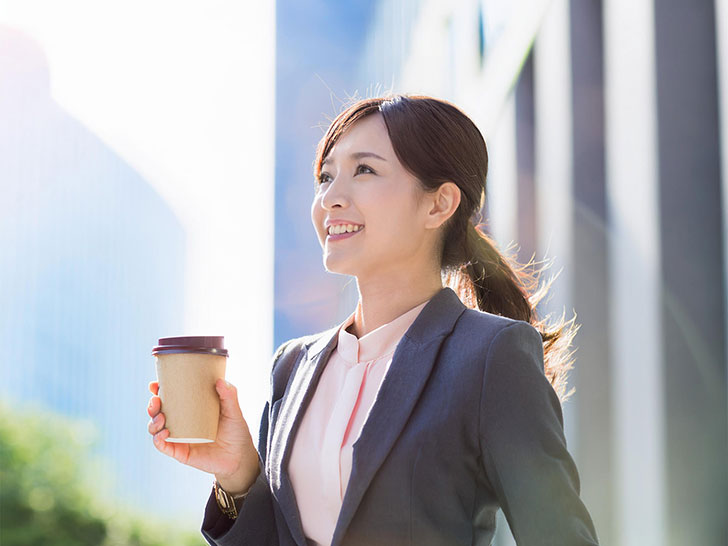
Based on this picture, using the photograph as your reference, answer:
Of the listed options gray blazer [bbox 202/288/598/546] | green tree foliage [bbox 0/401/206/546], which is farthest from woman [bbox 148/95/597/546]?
green tree foliage [bbox 0/401/206/546]

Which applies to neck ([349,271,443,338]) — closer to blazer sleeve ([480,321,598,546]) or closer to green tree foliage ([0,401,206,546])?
blazer sleeve ([480,321,598,546])

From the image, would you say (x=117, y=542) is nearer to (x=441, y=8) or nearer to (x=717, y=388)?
(x=441, y=8)

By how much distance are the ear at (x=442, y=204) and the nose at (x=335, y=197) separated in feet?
0.67

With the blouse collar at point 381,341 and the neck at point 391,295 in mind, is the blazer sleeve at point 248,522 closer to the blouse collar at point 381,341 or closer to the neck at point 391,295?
the blouse collar at point 381,341

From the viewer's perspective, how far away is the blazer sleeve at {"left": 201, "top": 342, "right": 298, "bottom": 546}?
1.74m

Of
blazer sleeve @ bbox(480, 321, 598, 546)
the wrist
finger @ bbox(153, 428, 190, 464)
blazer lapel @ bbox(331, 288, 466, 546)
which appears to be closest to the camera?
blazer sleeve @ bbox(480, 321, 598, 546)

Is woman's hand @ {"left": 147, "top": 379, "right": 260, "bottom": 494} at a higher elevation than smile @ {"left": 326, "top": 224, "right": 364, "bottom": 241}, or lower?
lower

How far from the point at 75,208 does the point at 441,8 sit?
1995 cm

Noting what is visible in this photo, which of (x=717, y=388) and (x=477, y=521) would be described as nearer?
(x=477, y=521)

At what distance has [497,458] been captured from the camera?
4.70ft

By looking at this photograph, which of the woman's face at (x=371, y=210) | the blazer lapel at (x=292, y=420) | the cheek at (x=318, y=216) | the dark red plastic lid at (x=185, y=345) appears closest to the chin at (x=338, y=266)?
the woman's face at (x=371, y=210)

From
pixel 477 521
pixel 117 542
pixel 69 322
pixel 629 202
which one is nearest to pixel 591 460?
pixel 629 202

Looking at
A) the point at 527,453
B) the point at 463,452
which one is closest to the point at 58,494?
the point at 463,452

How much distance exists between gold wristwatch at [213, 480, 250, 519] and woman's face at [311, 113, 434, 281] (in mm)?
547
